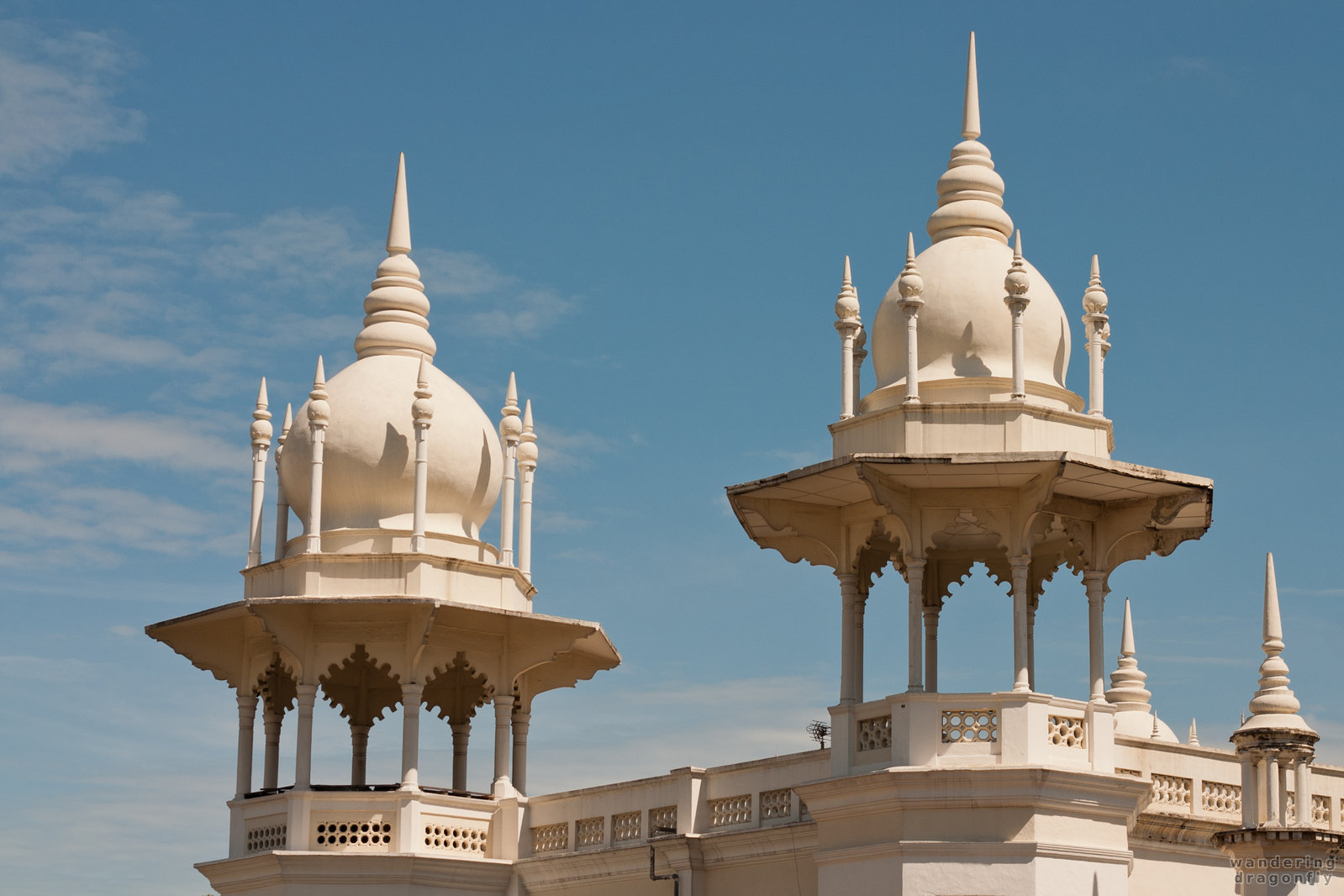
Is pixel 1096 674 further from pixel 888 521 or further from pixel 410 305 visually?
pixel 410 305

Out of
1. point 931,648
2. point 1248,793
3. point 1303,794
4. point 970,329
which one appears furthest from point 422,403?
point 1303,794

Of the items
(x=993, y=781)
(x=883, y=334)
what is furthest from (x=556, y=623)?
(x=993, y=781)

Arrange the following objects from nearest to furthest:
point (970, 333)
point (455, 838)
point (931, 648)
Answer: point (970, 333)
point (931, 648)
point (455, 838)

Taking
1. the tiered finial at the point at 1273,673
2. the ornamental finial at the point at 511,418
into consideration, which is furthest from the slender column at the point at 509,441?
the tiered finial at the point at 1273,673

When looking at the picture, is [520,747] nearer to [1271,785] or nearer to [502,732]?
[502,732]

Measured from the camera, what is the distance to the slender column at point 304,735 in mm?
36125

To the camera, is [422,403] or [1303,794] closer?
[1303,794]

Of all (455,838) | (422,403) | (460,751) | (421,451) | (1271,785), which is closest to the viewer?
(1271,785)

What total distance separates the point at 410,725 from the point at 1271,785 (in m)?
13.9

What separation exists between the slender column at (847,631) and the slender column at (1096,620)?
3.07 m

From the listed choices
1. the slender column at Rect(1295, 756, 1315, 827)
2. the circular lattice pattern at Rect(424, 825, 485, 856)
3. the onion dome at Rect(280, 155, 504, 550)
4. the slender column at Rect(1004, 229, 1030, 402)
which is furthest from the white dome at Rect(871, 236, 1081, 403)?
the circular lattice pattern at Rect(424, 825, 485, 856)

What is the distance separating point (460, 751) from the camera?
4041cm

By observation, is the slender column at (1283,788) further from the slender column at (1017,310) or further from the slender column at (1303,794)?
the slender column at (1017,310)

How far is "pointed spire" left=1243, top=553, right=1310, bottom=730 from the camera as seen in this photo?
29.4 m
